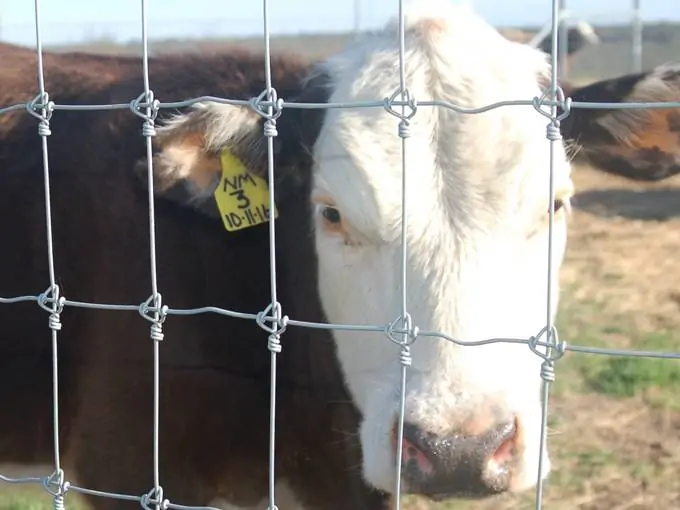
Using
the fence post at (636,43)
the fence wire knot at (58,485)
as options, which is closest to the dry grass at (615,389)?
the fence wire knot at (58,485)

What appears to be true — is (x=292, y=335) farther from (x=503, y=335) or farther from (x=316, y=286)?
(x=503, y=335)

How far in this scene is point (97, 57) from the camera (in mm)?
3471

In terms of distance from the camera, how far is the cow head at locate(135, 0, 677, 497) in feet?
6.45

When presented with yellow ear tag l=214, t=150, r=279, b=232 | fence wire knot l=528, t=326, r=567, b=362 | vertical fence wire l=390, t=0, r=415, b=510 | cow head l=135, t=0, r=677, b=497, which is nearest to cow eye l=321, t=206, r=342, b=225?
cow head l=135, t=0, r=677, b=497

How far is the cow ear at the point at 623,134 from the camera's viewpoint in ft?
7.95

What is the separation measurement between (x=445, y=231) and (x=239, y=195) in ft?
2.12

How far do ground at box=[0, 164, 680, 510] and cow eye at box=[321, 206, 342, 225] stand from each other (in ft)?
2.57

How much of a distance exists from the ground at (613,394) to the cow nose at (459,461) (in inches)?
23.8

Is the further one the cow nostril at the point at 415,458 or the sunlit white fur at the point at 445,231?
the sunlit white fur at the point at 445,231

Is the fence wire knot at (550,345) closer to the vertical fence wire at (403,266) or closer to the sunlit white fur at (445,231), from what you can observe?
the vertical fence wire at (403,266)

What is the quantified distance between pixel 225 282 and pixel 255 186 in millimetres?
428

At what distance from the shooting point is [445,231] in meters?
2.19

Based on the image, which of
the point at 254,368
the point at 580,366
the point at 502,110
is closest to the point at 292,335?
the point at 254,368

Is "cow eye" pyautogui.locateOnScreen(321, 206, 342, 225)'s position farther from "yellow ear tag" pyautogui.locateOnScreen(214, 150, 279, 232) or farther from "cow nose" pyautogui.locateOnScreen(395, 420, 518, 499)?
"cow nose" pyautogui.locateOnScreen(395, 420, 518, 499)
